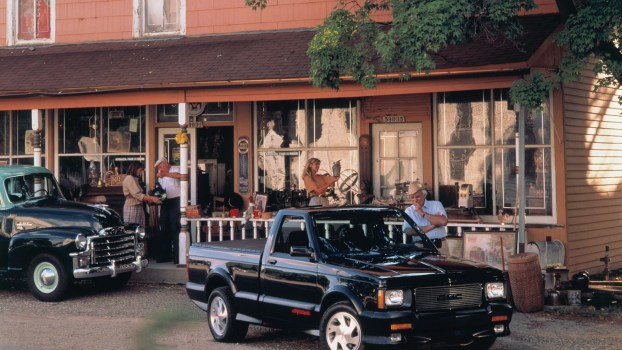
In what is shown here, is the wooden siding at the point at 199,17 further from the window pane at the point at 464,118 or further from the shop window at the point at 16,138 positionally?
the window pane at the point at 464,118

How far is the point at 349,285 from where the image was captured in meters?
7.25

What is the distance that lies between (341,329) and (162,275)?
7268mm

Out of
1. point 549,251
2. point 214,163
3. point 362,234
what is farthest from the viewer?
point 214,163

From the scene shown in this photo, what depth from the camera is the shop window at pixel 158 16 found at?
55.0 ft

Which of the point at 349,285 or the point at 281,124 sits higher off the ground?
the point at 281,124

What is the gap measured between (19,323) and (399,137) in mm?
7250

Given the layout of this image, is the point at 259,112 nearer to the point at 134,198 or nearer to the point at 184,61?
the point at 184,61

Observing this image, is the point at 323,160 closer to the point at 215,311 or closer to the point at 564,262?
the point at 564,262

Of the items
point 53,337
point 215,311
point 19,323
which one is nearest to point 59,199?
point 19,323

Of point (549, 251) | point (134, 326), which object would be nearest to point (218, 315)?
point (134, 326)

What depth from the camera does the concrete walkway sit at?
Answer: 45.3ft

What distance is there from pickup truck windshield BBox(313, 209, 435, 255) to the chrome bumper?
16.9 feet

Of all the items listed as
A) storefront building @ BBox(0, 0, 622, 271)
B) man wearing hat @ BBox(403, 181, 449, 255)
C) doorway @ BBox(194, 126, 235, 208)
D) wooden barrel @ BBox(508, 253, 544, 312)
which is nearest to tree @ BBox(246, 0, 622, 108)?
storefront building @ BBox(0, 0, 622, 271)

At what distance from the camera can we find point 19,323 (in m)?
10.2
